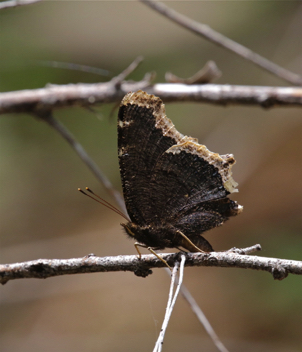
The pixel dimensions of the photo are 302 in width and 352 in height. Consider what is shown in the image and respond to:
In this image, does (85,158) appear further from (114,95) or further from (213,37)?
(213,37)

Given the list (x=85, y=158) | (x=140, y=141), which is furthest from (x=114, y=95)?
(x=140, y=141)

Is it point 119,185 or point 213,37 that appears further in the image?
point 119,185

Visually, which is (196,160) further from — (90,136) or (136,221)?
(90,136)

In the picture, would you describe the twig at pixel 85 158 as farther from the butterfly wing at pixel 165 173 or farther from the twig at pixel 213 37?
the twig at pixel 213 37

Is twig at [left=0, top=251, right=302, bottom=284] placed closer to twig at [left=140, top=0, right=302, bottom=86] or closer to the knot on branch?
the knot on branch

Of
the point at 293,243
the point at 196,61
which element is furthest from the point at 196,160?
the point at 196,61

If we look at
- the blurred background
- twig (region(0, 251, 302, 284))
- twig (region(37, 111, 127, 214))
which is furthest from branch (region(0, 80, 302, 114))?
twig (region(0, 251, 302, 284))
